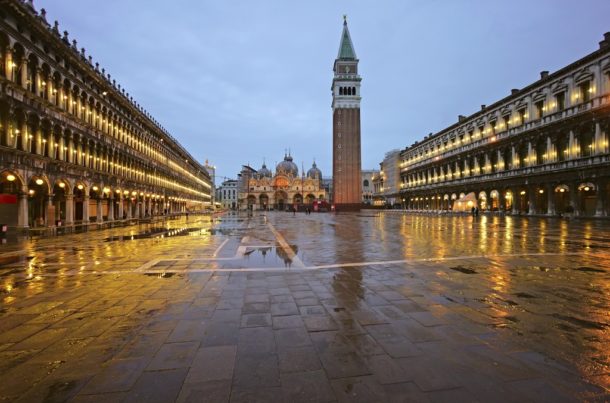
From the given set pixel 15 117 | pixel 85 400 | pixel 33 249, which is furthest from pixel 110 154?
pixel 85 400

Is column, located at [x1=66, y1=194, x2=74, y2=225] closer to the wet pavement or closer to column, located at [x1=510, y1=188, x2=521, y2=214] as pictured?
the wet pavement

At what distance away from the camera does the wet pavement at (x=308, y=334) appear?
3.20m

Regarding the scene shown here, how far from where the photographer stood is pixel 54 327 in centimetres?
483

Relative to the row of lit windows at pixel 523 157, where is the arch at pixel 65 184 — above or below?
below

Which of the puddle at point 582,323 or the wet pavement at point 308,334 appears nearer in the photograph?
the wet pavement at point 308,334

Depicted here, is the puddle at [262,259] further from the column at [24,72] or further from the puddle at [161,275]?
the column at [24,72]

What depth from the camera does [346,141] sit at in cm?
8762

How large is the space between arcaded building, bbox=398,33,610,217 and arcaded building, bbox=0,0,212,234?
1838 inches

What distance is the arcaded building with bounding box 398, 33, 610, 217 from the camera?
105ft

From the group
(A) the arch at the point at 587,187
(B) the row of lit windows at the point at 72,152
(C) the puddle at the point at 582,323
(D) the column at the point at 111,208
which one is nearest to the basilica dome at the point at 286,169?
(B) the row of lit windows at the point at 72,152

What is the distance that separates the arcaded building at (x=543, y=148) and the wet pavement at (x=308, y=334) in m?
32.1

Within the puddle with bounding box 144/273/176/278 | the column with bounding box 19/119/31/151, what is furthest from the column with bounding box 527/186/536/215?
the column with bounding box 19/119/31/151

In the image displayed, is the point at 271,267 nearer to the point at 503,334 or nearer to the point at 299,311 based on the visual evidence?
the point at 299,311

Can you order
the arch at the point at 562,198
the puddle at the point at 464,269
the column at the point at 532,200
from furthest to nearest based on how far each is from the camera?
the column at the point at 532,200 < the arch at the point at 562,198 < the puddle at the point at 464,269
